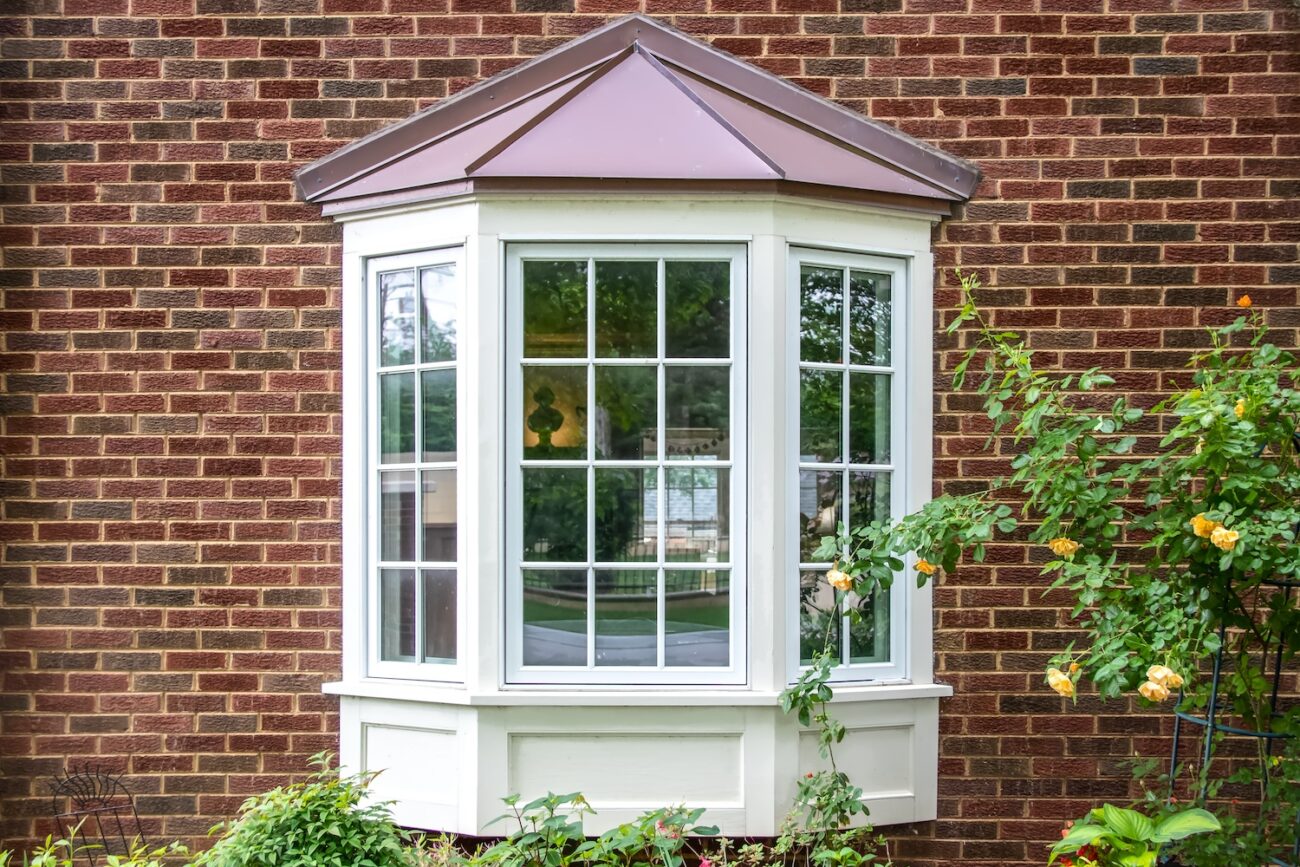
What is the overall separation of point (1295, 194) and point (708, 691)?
9.82 feet

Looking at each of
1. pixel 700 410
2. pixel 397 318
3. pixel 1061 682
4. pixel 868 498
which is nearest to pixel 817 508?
pixel 868 498

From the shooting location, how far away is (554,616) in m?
4.29

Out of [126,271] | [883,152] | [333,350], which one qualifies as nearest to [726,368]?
[883,152]

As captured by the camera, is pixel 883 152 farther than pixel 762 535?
Yes

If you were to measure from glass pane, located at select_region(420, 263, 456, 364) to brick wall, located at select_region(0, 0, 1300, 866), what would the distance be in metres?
0.40

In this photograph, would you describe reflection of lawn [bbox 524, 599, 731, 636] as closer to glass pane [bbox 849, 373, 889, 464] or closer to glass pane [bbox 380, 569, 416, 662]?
glass pane [bbox 380, 569, 416, 662]

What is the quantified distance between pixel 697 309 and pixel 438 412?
3.46 feet

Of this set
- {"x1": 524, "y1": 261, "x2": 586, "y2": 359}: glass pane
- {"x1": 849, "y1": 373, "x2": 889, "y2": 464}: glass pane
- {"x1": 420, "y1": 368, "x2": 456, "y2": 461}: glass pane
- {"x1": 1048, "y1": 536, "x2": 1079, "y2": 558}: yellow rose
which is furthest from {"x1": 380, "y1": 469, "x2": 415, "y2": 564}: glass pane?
{"x1": 1048, "y1": 536, "x2": 1079, "y2": 558}: yellow rose

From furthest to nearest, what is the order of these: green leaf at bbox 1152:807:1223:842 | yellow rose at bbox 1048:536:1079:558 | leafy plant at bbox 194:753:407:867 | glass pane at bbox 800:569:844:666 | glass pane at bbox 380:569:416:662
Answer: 1. glass pane at bbox 380:569:416:662
2. glass pane at bbox 800:569:844:666
3. yellow rose at bbox 1048:536:1079:558
4. green leaf at bbox 1152:807:1223:842
5. leafy plant at bbox 194:753:407:867

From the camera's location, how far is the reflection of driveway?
4273 millimetres

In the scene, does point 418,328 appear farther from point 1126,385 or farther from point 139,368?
point 1126,385

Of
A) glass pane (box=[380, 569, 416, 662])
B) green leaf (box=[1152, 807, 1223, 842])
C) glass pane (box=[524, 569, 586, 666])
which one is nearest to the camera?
green leaf (box=[1152, 807, 1223, 842])

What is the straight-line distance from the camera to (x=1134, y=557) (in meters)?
4.57

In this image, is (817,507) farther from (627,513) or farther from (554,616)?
(554,616)
